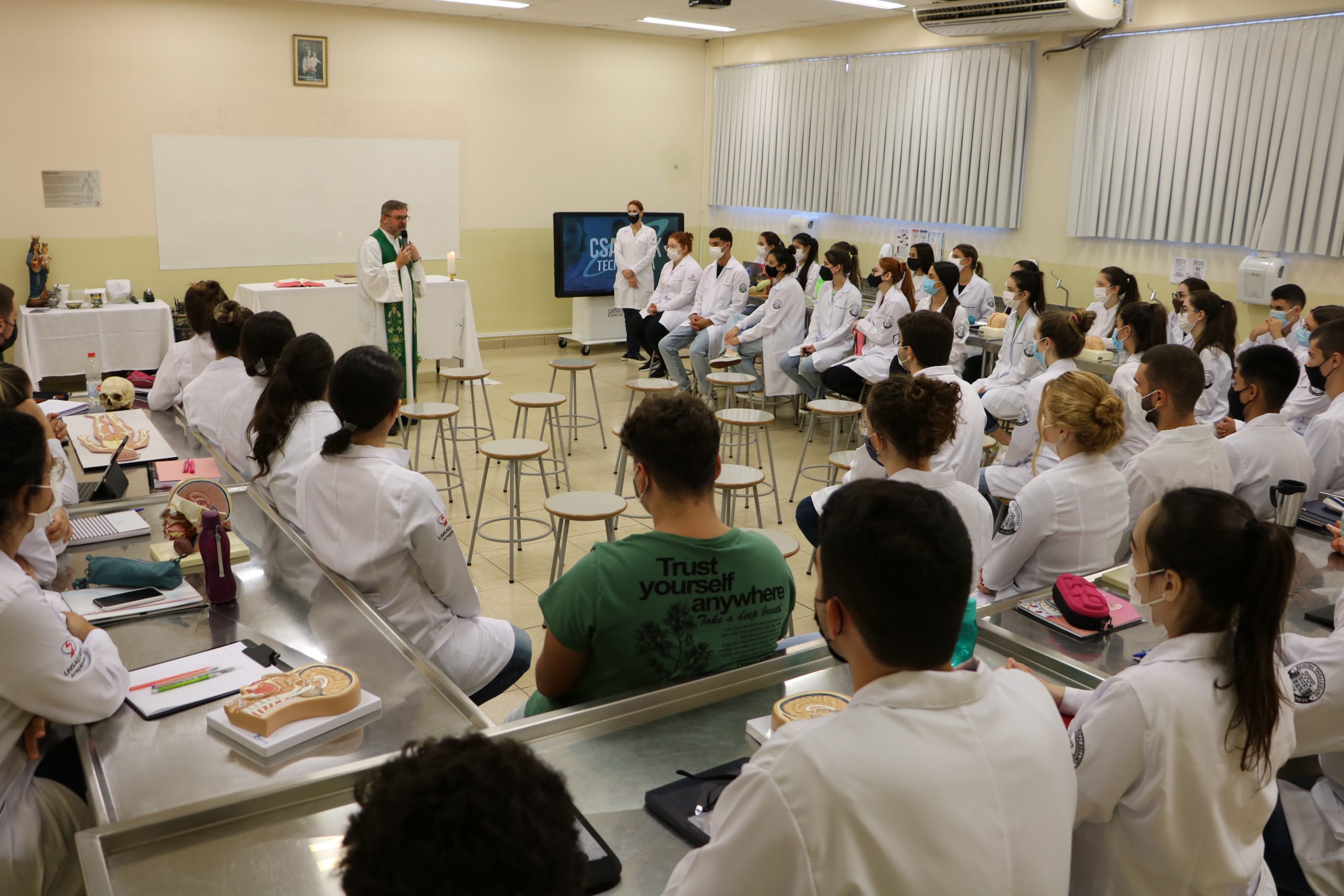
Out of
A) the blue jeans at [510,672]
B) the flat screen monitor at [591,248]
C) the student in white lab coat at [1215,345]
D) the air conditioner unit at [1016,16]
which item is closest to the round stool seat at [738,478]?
the blue jeans at [510,672]

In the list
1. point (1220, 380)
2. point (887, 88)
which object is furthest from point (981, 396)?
point (887, 88)

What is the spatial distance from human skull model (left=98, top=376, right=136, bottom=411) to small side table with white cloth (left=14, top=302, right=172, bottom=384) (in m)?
3.48

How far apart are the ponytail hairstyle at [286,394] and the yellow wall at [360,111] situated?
5.92 m

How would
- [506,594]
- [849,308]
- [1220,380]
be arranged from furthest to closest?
[849,308]
[1220,380]
[506,594]

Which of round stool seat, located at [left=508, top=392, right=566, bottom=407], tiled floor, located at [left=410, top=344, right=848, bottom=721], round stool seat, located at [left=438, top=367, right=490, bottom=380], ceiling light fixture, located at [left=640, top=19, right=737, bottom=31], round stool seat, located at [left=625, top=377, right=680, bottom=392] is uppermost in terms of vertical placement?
ceiling light fixture, located at [left=640, top=19, right=737, bottom=31]

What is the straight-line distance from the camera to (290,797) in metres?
1.63

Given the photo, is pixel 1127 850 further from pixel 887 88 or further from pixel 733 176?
pixel 733 176

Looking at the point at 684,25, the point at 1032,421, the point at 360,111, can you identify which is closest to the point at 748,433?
the point at 1032,421

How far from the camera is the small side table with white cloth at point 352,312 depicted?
752 cm

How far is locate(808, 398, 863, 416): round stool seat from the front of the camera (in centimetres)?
549

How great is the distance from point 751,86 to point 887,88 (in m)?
1.81

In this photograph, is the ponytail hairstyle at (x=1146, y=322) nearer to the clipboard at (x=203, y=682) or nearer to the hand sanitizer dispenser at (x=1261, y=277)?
the hand sanitizer dispenser at (x=1261, y=277)

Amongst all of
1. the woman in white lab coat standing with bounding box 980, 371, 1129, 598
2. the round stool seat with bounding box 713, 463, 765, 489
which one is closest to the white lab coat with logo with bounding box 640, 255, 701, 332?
the round stool seat with bounding box 713, 463, 765, 489

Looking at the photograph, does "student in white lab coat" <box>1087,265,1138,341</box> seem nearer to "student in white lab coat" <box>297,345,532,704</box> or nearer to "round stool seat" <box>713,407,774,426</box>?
"round stool seat" <box>713,407,774,426</box>
